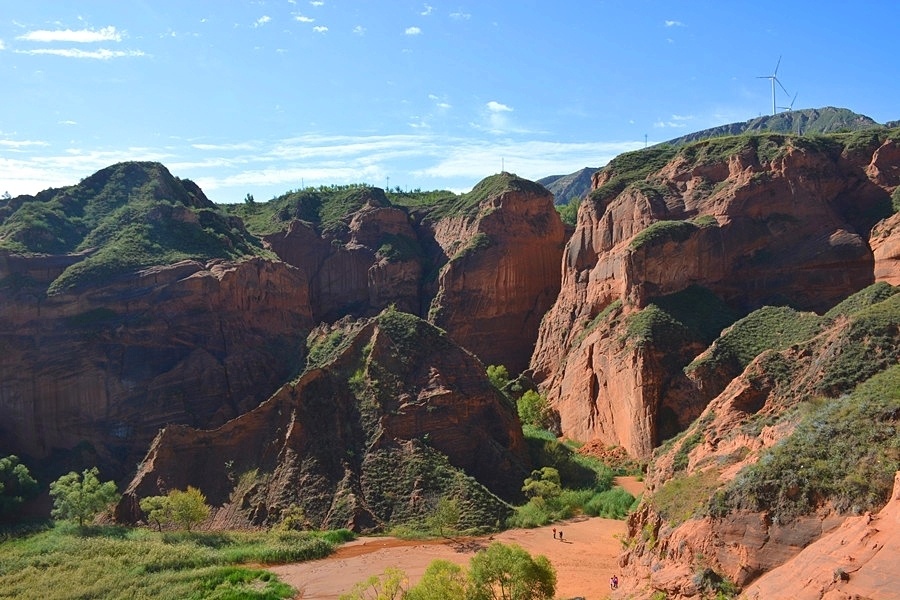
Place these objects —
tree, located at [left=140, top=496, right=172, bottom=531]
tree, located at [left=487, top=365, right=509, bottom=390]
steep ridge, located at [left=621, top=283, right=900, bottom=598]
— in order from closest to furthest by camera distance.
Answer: steep ridge, located at [left=621, top=283, right=900, bottom=598] → tree, located at [left=140, top=496, right=172, bottom=531] → tree, located at [left=487, top=365, right=509, bottom=390]

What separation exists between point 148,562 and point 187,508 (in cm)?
529

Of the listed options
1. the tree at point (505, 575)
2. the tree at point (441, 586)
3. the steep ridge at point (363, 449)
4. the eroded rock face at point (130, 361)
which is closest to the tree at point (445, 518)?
the steep ridge at point (363, 449)

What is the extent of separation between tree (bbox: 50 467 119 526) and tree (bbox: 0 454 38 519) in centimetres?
415

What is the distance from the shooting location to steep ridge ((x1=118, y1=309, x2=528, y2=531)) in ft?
142

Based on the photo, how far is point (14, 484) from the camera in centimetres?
4988

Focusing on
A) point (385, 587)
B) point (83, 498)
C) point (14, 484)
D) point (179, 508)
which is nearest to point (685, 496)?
point (385, 587)

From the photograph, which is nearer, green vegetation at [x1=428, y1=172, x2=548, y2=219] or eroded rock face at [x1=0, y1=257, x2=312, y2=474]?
eroded rock face at [x1=0, y1=257, x2=312, y2=474]

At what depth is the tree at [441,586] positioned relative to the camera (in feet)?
78.6

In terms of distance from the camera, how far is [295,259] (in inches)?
3588

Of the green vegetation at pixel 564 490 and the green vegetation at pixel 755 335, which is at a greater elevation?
the green vegetation at pixel 755 335

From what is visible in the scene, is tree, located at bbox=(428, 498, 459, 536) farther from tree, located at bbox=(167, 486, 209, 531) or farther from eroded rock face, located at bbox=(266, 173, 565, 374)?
eroded rock face, located at bbox=(266, 173, 565, 374)

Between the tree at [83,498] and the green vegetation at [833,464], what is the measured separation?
3670cm

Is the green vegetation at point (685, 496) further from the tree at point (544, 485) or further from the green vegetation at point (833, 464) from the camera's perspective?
the tree at point (544, 485)

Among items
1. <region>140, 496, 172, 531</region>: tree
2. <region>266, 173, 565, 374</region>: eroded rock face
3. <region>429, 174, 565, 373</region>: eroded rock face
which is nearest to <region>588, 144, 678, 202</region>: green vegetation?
<region>429, 174, 565, 373</region>: eroded rock face
